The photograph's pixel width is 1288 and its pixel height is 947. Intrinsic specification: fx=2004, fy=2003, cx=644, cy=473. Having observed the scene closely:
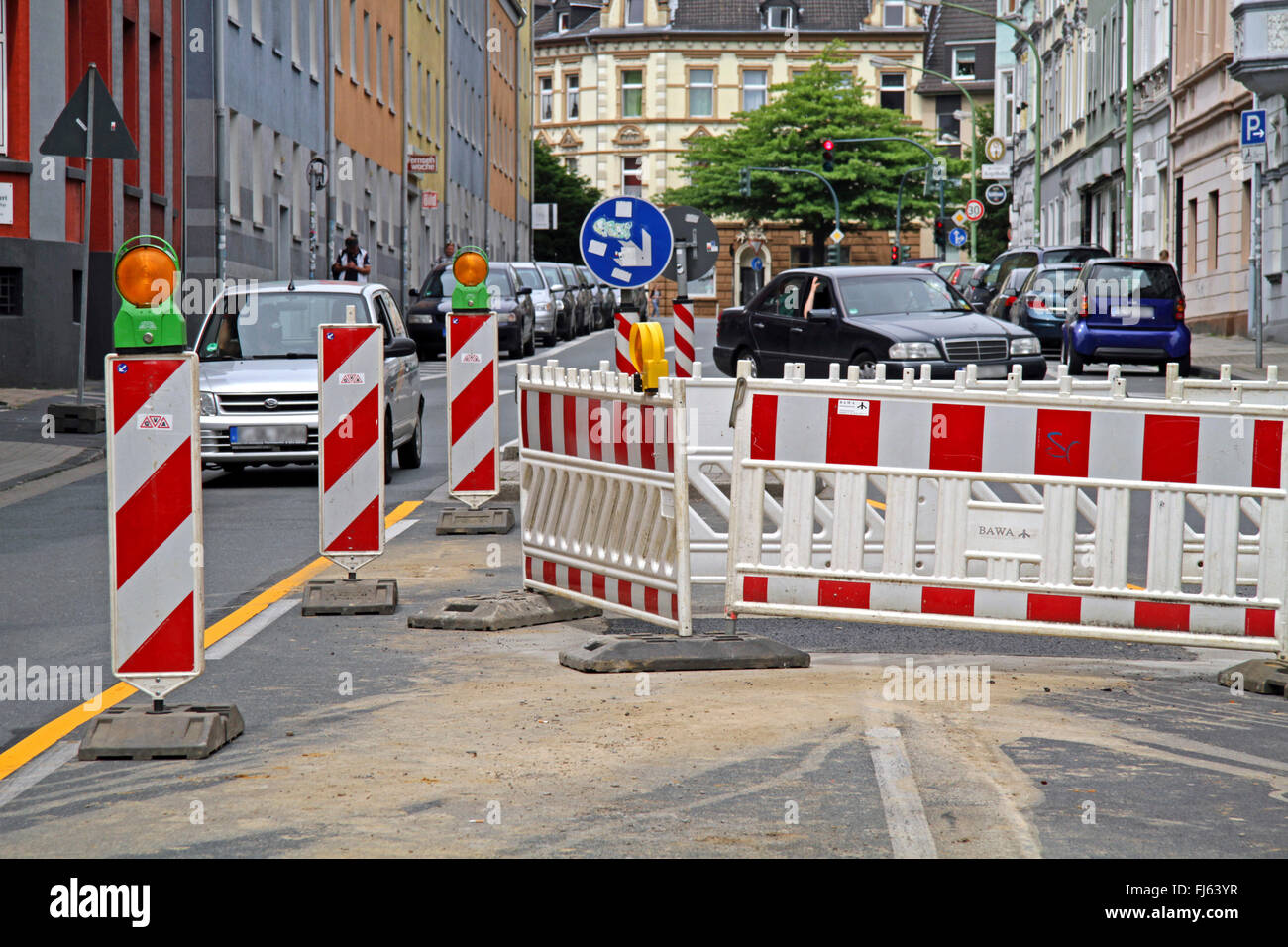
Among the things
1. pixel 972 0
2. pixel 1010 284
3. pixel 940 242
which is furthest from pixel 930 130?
pixel 1010 284

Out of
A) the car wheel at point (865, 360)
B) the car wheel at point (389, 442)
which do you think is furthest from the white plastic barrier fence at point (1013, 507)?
the car wheel at point (865, 360)

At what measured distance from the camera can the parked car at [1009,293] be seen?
35.8m

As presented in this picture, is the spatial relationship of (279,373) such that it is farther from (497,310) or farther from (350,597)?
(497,310)

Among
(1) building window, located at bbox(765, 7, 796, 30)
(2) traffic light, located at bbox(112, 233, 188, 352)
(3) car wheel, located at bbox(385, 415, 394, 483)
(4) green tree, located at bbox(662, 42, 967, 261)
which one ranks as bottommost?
(3) car wheel, located at bbox(385, 415, 394, 483)

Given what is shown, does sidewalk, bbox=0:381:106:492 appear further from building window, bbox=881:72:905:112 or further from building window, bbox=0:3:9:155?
building window, bbox=881:72:905:112

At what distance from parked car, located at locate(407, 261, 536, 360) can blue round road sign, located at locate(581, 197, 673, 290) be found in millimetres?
22549

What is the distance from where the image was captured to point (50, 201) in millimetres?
26344

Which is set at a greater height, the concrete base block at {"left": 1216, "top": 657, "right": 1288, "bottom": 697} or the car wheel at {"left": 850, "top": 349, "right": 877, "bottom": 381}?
the car wheel at {"left": 850, "top": 349, "right": 877, "bottom": 381}

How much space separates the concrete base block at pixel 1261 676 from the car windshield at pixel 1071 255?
1117 inches

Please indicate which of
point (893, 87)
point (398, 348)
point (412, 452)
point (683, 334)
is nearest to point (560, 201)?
point (893, 87)

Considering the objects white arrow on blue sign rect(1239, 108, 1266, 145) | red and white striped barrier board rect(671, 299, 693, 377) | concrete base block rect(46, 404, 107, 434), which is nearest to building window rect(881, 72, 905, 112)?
white arrow on blue sign rect(1239, 108, 1266, 145)

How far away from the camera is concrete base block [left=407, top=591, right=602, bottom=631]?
9328mm
